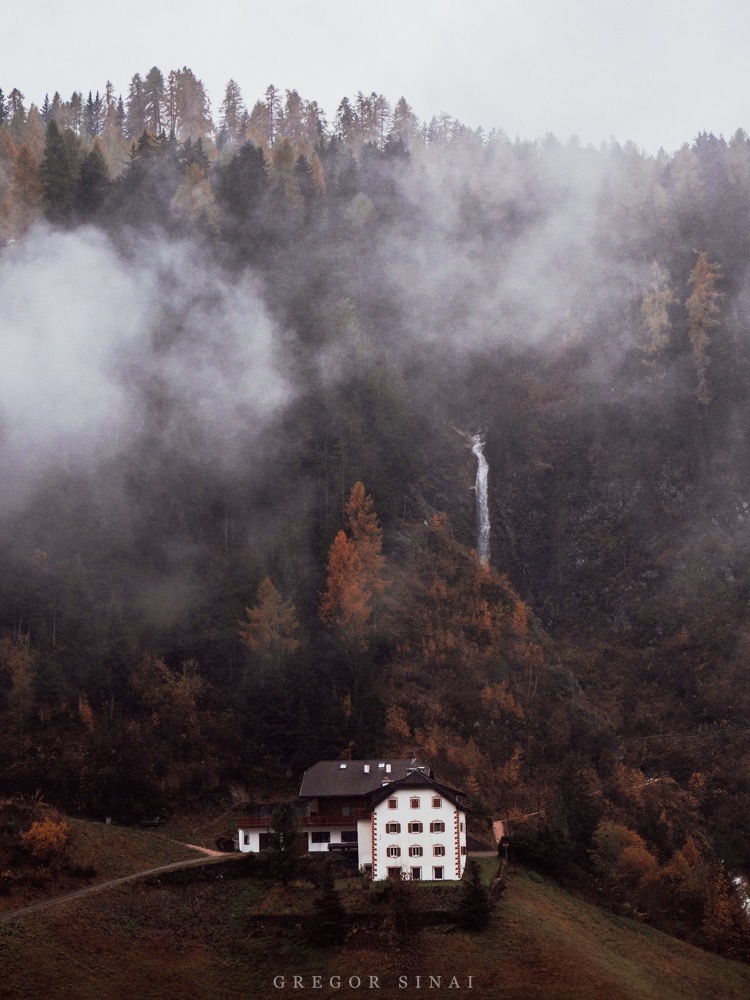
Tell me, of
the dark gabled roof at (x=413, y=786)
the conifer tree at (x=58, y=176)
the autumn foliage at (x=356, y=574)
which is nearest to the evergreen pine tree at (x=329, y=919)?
the dark gabled roof at (x=413, y=786)

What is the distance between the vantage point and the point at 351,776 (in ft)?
226

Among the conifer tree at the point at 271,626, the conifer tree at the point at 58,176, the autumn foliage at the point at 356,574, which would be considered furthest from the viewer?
the conifer tree at the point at 58,176

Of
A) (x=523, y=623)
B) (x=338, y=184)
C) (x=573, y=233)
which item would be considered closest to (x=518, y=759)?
(x=523, y=623)

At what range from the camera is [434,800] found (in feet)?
202

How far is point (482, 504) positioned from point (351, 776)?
1777 inches

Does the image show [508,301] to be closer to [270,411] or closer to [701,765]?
[270,411]

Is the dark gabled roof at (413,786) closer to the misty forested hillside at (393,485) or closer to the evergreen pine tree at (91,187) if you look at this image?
the misty forested hillside at (393,485)

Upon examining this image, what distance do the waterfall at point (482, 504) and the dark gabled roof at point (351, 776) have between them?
113ft

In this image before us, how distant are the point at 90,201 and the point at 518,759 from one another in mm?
77697

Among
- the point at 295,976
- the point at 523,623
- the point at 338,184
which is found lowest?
the point at 295,976

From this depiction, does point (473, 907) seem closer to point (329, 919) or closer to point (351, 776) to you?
point (329, 919)

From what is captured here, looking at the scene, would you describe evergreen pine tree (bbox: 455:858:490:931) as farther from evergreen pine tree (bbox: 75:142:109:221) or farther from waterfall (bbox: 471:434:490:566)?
evergreen pine tree (bbox: 75:142:109:221)

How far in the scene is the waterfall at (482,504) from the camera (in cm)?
10507

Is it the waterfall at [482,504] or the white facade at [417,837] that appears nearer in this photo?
the white facade at [417,837]
